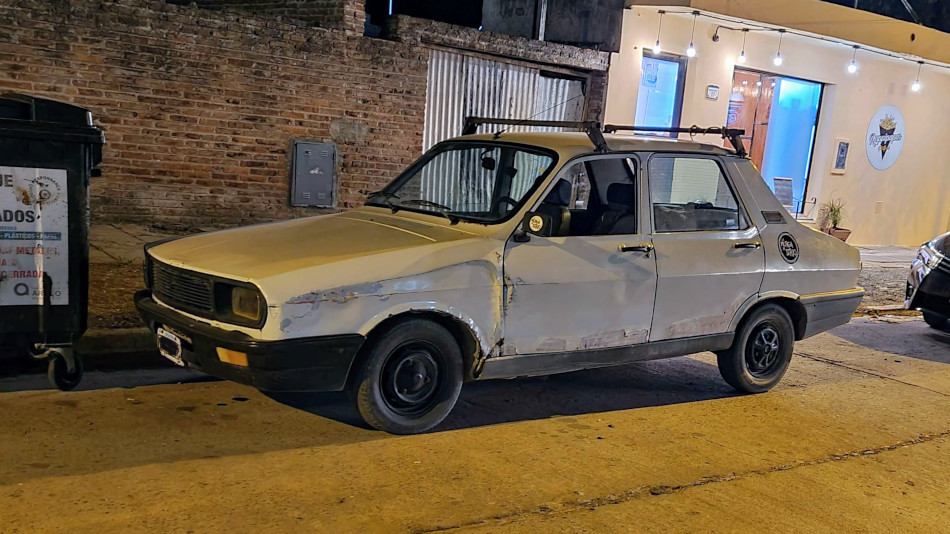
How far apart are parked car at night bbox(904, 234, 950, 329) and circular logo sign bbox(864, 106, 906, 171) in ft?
25.5

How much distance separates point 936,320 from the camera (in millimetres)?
8812

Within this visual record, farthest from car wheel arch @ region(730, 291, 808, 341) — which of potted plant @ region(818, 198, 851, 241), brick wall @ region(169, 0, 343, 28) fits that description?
potted plant @ region(818, 198, 851, 241)

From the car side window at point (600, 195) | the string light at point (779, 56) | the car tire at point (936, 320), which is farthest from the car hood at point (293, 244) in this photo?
the string light at point (779, 56)

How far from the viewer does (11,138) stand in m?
4.42

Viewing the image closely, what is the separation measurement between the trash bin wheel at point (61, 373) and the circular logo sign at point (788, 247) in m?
4.71

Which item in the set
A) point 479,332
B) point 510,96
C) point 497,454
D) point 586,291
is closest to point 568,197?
point 586,291

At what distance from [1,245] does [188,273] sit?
109cm

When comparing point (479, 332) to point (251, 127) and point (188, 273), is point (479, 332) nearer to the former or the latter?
point (188, 273)

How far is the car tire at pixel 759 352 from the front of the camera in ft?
19.0

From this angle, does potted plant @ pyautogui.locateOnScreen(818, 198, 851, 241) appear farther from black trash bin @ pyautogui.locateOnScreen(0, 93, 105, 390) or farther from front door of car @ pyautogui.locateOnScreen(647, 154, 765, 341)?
black trash bin @ pyautogui.locateOnScreen(0, 93, 105, 390)

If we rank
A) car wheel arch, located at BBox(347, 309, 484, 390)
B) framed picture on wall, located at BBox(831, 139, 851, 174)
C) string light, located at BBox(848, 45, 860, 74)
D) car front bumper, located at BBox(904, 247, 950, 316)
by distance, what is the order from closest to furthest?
car wheel arch, located at BBox(347, 309, 484, 390) → car front bumper, located at BBox(904, 247, 950, 316) → string light, located at BBox(848, 45, 860, 74) → framed picture on wall, located at BBox(831, 139, 851, 174)

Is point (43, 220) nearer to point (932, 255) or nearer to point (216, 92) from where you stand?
point (216, 92)

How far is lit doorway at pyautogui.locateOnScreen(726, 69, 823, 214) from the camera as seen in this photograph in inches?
556

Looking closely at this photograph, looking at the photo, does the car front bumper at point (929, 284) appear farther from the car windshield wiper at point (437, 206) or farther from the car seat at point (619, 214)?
the car windshield wiper at point (437, 206)
